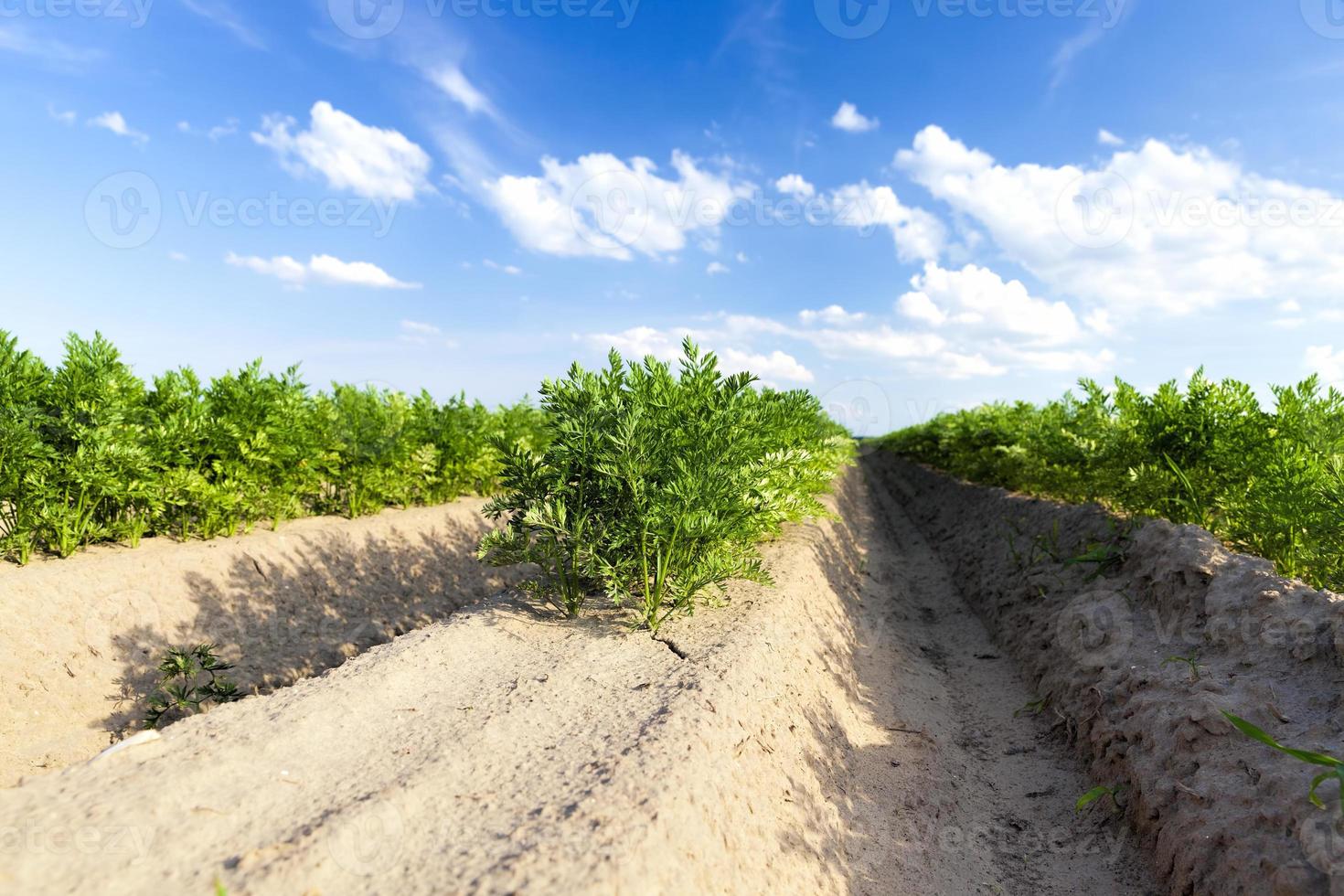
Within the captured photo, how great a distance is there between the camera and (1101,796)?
3924 millimetres

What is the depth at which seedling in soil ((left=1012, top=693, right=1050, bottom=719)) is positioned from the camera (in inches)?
204

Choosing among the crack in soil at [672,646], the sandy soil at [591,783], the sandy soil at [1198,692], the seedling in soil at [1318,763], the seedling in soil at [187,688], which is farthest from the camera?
the seedling in soil at [187,688]

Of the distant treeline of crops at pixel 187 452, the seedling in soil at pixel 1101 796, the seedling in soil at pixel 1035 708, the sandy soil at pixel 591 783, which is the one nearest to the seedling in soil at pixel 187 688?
the sandy soil at pixel 591 783

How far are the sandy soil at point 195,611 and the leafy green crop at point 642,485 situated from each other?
Answer: 3155 mm

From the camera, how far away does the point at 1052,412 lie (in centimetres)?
1116

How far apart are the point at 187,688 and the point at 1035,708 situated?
7085 millimetres

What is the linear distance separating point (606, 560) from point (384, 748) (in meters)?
1.91

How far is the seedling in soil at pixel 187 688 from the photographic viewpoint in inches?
186

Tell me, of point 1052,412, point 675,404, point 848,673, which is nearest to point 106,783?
point 675,404

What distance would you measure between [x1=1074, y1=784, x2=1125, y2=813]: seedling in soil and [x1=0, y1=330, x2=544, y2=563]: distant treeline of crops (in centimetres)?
422

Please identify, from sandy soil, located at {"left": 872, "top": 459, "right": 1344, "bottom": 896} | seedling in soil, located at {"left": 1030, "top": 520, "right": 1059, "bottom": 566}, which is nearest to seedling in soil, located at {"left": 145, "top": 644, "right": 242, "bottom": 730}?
sandy soil, located at {"left": 872, "top": 459, "right": 1344, "bottom": 896}

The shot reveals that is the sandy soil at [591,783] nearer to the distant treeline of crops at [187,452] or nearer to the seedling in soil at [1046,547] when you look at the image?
the distant treeline of crops at [187,452]

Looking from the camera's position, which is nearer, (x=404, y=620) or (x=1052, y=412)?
(x=404, y=620)

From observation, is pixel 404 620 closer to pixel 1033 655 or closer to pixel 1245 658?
pixel 1033 655
